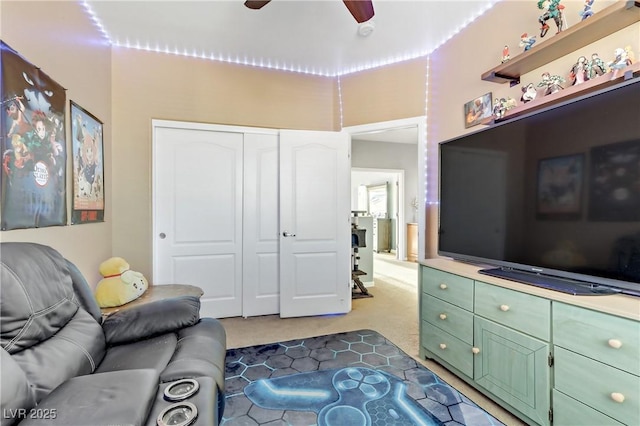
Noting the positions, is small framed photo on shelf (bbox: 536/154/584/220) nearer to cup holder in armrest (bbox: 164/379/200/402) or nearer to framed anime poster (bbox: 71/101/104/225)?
cup holder in armrest (bbox: 164/379/200/402)

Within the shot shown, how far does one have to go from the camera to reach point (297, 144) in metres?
3.19

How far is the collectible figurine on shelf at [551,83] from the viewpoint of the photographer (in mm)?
1663

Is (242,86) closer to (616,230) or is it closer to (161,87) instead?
(161,87)

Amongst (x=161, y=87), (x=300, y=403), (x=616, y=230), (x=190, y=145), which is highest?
(x=161, y=87)

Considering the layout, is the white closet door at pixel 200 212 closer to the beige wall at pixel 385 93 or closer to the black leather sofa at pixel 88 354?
the beige wall at pixel 385 93

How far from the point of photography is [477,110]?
2.30 metres

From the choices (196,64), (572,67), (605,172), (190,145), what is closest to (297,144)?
(190,145)

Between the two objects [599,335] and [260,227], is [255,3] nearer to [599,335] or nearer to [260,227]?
[260,227]

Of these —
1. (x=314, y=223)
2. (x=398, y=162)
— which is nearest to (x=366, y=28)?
(x=314, y=223)

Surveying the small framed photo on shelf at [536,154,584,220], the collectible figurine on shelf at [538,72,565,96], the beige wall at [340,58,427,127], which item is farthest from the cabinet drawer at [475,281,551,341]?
the beige wall at [340,58,427,127]

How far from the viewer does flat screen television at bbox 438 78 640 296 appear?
1.22 meters

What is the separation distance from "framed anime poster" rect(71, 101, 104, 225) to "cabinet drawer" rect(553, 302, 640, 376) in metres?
2.80

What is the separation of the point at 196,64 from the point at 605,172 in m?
3.35

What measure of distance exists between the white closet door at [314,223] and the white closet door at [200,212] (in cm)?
50
